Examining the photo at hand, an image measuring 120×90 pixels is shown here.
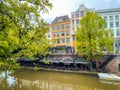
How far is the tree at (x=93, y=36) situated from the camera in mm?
28062

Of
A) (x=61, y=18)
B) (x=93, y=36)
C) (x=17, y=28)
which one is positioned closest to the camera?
(x=17, y=28)

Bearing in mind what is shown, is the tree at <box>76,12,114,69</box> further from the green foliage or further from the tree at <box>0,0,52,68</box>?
the tree at <box>0,0,52,68</box>

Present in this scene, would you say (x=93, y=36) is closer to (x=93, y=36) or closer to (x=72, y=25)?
(x=93, y=36)

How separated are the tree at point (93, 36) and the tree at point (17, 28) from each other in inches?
830

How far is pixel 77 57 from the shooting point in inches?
1341

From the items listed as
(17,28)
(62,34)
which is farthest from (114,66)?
(17,28)

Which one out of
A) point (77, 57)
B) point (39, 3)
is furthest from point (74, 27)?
point (39, 3)

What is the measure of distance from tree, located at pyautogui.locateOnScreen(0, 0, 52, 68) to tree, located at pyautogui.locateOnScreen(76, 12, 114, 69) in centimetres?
2109

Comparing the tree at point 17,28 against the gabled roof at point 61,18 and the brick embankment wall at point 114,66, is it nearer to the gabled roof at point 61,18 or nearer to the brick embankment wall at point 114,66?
the brick embankment wall at point 114,66

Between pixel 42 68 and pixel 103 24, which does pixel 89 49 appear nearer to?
pixel 103 24

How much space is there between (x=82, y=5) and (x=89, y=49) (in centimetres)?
1958

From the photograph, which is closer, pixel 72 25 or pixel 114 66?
pixel 114 66

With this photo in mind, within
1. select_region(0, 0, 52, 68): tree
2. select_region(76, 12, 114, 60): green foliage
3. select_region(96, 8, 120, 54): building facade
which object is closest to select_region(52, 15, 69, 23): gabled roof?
select_region(96, 8, 120, 54): building facade

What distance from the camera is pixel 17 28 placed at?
22.9 ft
